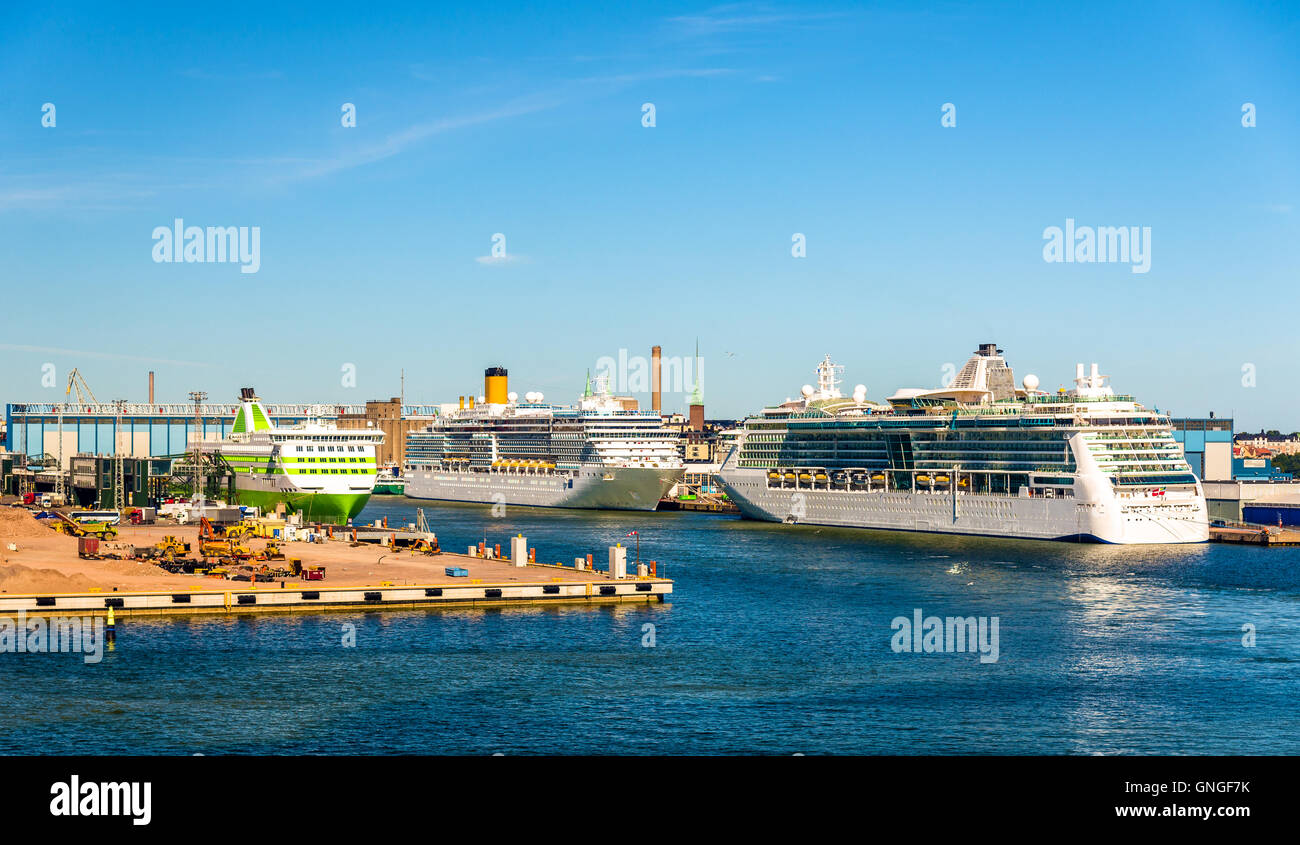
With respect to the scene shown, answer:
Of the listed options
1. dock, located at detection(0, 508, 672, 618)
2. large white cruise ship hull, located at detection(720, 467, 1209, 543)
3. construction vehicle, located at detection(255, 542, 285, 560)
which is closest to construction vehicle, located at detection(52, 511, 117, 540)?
dock, located at detection(0, 508, 672, 618)

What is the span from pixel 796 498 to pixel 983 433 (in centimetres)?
1996

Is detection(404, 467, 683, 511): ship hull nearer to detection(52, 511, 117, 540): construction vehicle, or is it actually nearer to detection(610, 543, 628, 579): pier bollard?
detection(52, 511, 117, 540): construction vehicle

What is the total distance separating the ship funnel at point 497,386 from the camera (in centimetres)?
17025

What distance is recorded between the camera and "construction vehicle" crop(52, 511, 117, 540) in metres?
88.7

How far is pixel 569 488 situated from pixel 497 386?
33.5m

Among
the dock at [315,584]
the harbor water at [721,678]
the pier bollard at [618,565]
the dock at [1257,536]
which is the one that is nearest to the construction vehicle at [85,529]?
the dock at [315,584]

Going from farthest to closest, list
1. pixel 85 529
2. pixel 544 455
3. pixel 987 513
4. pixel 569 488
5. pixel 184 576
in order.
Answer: pixel 544 455 < pixel 569 488 < pixel 987 513 < pixel 85 529 < pixel 184 576

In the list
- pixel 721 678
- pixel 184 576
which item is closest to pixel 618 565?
pixel 721 678

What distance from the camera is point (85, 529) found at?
91625mm

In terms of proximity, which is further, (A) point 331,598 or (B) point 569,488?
(B) point 569,488

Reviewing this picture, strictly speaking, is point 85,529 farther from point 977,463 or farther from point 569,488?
point 977,463

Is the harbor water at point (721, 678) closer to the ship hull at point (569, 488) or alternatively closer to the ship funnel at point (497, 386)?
the ship hull at point (569, 488)

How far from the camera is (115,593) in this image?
56.7 metres
